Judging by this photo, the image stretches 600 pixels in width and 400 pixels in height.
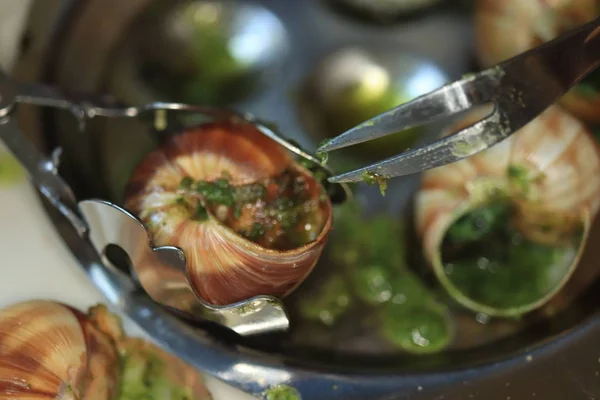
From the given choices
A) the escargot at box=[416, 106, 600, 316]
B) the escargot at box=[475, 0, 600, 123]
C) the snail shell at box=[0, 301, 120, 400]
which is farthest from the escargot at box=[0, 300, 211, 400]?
the escargot at box=[475, 0, 600, 123]

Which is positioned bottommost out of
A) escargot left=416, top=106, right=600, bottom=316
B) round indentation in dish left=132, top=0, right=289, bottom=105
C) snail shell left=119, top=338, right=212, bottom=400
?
escargot left=416, top=106, right=600, bottom=316

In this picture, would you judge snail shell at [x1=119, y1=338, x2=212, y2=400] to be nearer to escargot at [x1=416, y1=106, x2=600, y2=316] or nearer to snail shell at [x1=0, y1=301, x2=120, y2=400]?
snail shell at [x1=0, y1=301, x2=120, y2=400]

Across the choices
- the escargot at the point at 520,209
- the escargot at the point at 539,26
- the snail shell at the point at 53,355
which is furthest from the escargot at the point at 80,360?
the escargot at the point at 539,26

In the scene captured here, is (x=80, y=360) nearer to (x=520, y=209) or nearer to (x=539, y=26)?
(x=520, y=209)

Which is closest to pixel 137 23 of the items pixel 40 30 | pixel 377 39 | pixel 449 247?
pixel 40 30

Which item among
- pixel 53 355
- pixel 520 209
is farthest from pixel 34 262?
pixel 520 209

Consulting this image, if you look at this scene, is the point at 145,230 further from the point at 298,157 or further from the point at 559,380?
the point at 559,380
